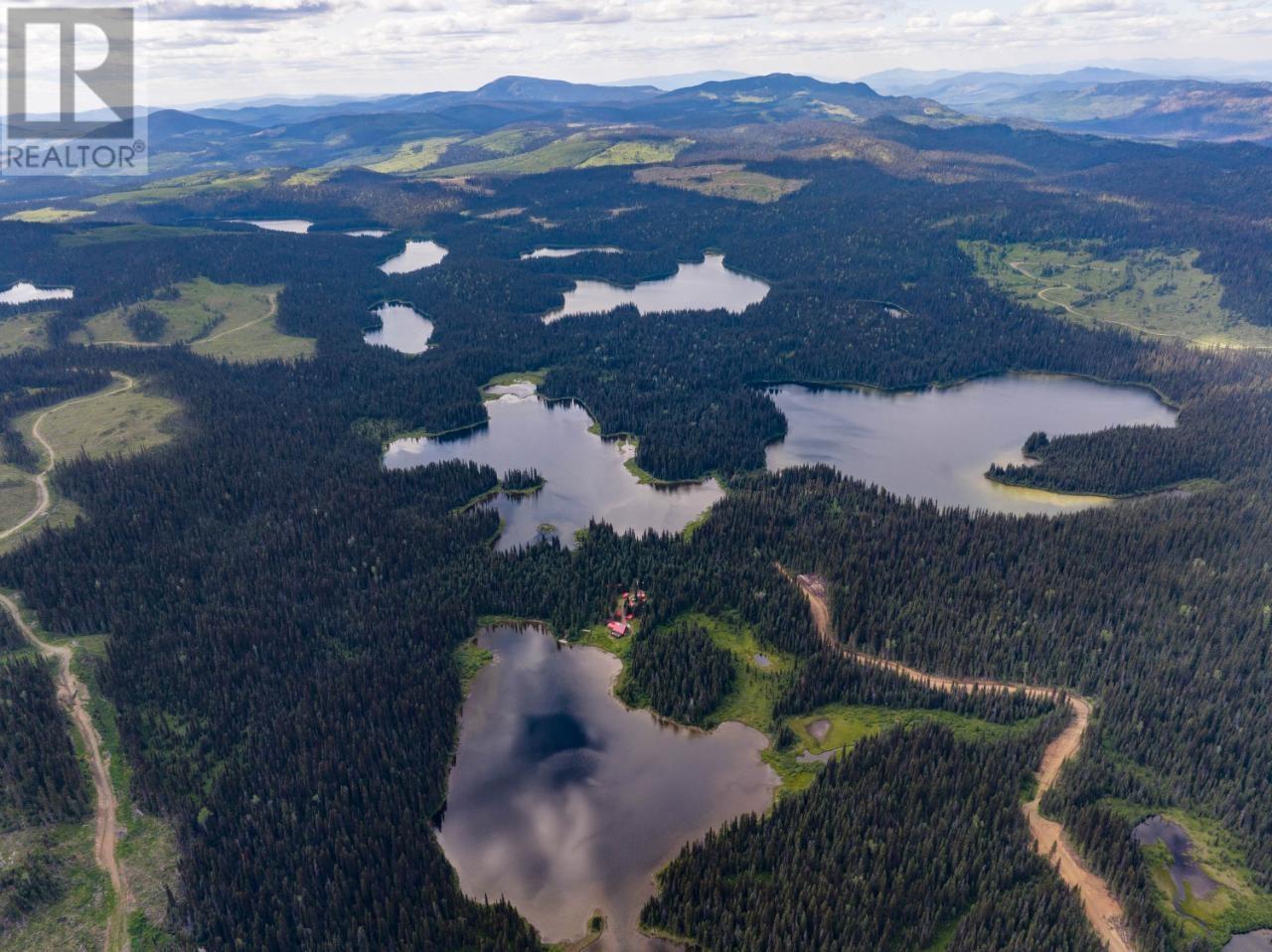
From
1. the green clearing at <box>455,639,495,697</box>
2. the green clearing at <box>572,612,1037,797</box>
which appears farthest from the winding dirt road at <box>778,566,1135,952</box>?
the green clearing at <box>455,639,495,697</box>

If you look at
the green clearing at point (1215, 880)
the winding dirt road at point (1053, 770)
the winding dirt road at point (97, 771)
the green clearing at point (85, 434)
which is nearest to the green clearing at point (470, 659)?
the winding dirt road at point (97, 771)

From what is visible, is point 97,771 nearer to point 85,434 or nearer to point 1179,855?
point 85,434

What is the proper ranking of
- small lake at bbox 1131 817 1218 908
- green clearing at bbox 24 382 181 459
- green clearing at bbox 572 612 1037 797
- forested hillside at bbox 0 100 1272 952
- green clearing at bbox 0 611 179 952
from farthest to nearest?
green clearing at bbox 24 382 181 459 < green clearing at bbox 572 612 1037 797 < small lake at bbox 1131 817 1218 908 < forested hillside at bbox 0 100 1272 952 < green clearing at bbox 0 611 179 952

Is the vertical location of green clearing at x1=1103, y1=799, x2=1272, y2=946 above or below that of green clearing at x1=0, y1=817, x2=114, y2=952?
above

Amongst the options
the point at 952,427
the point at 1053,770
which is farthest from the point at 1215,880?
the point at 952,427

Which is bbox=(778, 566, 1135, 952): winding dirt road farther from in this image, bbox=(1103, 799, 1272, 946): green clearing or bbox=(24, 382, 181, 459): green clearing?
bbox=(24, 382, 181, 459): green clearing

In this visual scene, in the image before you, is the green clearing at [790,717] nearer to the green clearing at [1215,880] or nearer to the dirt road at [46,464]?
the green clearing at [1215,880]
